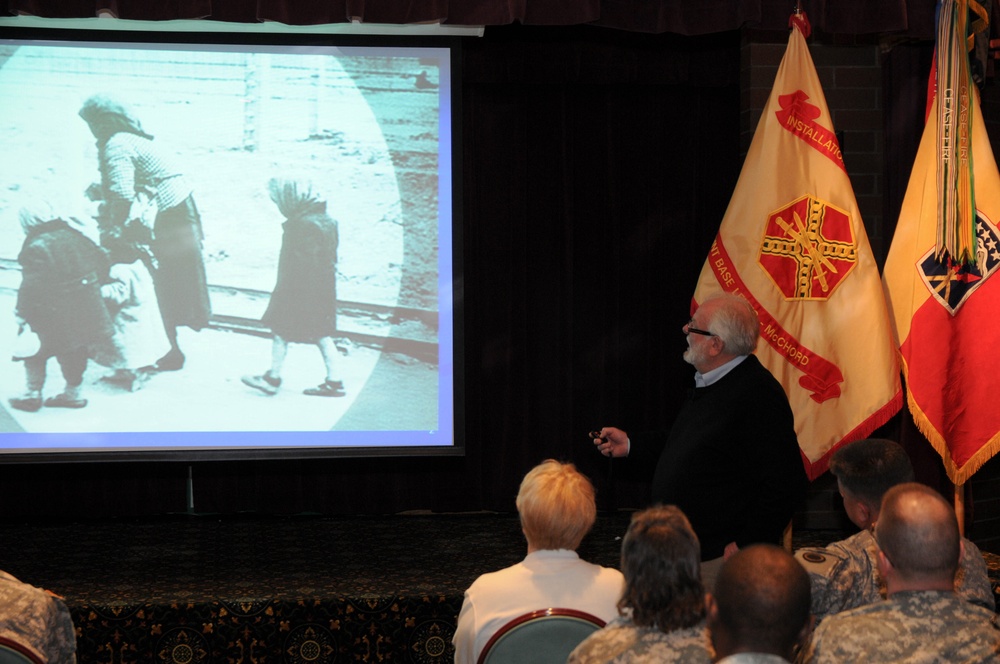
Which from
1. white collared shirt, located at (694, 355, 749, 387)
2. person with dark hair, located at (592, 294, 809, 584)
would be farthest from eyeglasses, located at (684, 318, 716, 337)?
white collared shirt, located at (694, 355, 749, 387)

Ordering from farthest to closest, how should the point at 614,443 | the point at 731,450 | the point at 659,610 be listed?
the point at 614,443 → the point at 731,450 → the point at 659,610

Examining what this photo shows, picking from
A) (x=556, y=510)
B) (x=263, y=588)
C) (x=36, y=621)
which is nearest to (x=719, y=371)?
(x=556, y=510)

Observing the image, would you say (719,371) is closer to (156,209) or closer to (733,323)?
(733,323)

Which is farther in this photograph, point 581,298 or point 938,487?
point 581,298

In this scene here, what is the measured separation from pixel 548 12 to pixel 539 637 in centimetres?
289

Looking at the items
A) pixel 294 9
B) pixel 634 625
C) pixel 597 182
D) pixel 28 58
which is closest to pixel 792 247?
pixel 597 182

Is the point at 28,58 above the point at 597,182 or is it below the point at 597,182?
above

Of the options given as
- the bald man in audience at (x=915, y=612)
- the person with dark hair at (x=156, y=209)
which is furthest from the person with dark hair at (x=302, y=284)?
the bald man in audience at (x=915, y=612)

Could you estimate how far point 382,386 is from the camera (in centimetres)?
462

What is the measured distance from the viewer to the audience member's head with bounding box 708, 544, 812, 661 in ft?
5.56

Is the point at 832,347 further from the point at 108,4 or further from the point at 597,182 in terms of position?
the point at 108,4

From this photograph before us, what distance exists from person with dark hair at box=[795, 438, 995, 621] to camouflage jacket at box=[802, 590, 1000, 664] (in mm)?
501

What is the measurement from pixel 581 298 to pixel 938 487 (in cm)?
196

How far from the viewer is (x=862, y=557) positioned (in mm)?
2463
